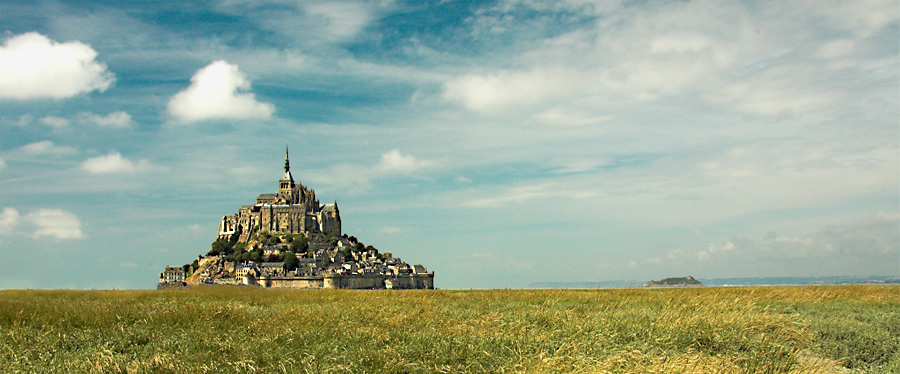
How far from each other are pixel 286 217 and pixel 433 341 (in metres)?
170

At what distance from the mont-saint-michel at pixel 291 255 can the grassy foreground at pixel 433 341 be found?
12318cm

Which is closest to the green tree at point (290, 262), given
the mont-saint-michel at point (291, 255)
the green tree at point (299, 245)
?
the mont-saint-michel at point (291, 255)

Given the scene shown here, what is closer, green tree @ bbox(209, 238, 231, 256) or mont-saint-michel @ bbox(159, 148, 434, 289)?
mont-saint-michel @ bbox(159, 148, 434, 289)

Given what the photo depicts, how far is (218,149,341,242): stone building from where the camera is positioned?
173750 mm

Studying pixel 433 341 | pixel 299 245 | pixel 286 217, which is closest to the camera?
pixel 433 341

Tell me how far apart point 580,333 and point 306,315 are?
255 inches

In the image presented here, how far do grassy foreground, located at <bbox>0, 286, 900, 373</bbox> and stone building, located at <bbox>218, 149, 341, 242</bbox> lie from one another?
161 meters

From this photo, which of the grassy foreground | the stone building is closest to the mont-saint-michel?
the stone building

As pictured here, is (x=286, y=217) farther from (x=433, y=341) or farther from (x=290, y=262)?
(x=433, y=341)

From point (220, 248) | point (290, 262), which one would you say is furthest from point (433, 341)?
point (220, 248)

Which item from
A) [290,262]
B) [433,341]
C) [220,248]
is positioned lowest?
[433,341]

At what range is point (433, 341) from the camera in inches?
445

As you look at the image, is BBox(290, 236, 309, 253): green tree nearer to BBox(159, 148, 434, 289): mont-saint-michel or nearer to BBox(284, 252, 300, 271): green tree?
BBox(159, 148, 434, 289): mont-saint-michel

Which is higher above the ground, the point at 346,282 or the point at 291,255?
the point at 291,255
